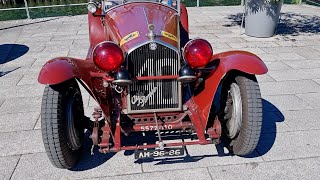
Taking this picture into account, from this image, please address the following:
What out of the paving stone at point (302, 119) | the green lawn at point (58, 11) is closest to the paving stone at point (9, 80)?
the paving stone at point (302, 119)

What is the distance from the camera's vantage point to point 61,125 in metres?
2.84

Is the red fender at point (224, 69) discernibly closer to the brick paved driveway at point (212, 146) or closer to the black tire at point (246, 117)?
the black tire at point (246, 117)

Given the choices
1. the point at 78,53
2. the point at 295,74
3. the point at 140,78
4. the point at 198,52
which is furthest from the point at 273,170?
the point at 78,53

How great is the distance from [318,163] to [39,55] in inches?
225

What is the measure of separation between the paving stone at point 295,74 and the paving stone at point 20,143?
3.90 metres

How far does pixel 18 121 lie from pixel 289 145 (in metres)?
3.39

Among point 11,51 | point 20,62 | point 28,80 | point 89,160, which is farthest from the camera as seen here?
point 11,51

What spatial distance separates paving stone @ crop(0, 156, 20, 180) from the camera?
308 cm

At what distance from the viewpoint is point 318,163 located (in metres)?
3.18

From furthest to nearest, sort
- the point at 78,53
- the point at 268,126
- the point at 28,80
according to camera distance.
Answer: the point at 78,53, the point at 28,80, the point at 268,126

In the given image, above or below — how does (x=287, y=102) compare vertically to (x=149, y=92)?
below

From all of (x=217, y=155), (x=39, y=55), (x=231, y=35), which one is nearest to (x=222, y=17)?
(x=231, y=35)

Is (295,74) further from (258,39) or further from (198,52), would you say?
(198,52)

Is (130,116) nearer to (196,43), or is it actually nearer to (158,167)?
(158,167)
